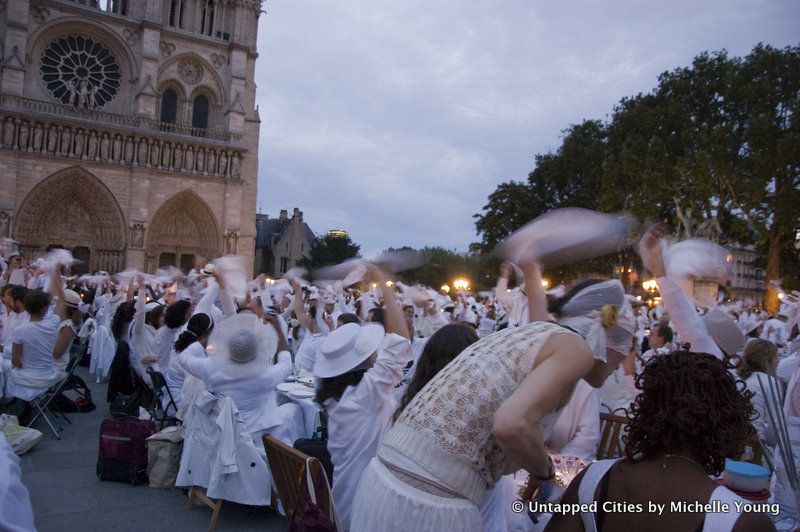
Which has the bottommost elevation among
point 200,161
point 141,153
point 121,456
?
point 121,456

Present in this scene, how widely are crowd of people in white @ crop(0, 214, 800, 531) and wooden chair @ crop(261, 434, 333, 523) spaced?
352 millimetres

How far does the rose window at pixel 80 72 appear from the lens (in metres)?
28.7

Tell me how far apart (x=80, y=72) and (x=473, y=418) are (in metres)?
34.2

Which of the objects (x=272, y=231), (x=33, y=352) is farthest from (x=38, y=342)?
(x=272, y=231)

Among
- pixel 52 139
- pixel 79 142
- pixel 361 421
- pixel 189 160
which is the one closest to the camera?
pixel 361 421

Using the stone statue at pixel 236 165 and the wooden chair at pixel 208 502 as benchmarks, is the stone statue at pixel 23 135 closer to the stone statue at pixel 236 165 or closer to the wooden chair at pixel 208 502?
the stone statue at pixel 236 165

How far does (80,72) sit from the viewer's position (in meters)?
29.3

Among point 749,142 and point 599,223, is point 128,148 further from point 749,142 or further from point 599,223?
point 599,223

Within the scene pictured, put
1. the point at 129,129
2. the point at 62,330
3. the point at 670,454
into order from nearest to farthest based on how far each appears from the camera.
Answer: the point at 670,454
the point at 62,330
the point at 129,129

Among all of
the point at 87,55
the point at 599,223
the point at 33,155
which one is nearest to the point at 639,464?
the point at 599,223

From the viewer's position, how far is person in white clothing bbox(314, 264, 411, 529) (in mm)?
3508

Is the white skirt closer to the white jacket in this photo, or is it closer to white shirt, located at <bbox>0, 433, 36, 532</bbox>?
white shirt, located at <bbox>0, 433, 36, 532</bbox>

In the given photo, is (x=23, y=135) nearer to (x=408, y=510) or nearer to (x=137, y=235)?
(x=137, y=235)

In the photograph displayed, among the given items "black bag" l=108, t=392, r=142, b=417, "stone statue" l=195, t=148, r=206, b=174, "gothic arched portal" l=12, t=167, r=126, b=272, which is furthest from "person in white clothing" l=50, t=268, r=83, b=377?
"stone statue" l=195, t=148, r=206, b=174
